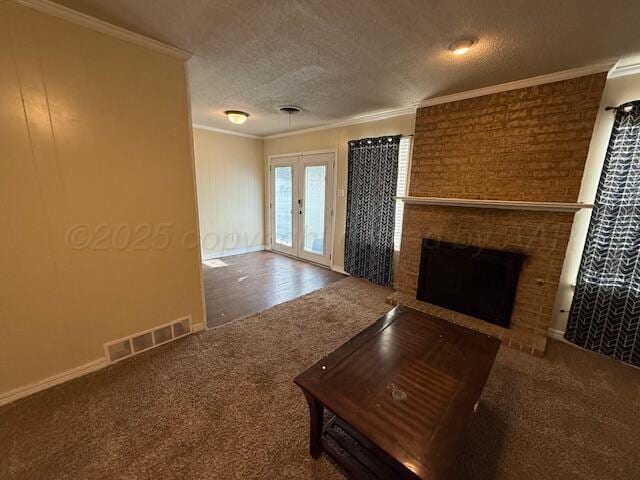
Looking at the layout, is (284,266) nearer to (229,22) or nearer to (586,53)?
(229,22)

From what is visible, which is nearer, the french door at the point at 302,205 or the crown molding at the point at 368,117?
the crown molding at the point at 368,117

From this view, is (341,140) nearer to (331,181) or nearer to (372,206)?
(331,181)

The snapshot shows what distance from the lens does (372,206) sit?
380cm

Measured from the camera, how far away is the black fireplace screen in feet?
Result: 8.55

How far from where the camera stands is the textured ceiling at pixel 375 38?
58.5 inches

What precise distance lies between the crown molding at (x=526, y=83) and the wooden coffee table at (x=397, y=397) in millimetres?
Result: 2320

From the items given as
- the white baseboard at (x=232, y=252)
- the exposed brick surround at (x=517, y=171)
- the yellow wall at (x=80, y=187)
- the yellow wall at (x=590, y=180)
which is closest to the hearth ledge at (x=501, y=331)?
the exposed brick surround at (x=517, y=171)

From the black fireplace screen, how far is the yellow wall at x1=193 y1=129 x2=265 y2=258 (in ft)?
12.2

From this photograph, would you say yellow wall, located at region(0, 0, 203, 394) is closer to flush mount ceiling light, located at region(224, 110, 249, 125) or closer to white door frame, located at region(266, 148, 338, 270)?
flush mount ceiling light, located at region(224, 110, 249, 125)

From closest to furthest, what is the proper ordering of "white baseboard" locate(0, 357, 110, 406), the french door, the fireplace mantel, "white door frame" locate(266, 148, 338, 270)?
1. "white baseboard" locate(0, 357, 110, 406)
2. the fireplace mantel
3. "white door frame" locate(266, 148, 338, 270)
4. the french door

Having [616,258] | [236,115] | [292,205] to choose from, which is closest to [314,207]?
[292,205]

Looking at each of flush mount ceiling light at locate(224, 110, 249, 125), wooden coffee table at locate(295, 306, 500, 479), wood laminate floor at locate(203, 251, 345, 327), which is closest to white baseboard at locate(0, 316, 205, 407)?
wood laminate floor at locate(203, 251, 345, 327)

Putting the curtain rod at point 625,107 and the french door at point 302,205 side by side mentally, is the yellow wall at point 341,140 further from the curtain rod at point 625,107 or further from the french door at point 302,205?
the curtain rod at point 625,107

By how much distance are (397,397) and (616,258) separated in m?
2.46
